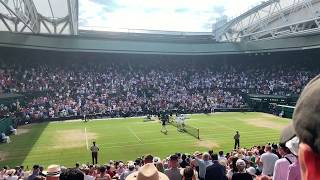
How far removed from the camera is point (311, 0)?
46.3 metres

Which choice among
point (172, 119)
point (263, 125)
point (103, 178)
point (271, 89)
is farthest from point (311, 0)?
point (103, 178)

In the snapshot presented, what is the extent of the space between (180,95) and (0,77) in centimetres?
2305

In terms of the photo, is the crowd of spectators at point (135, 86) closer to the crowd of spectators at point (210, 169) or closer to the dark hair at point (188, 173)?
the crowd of spectators at point (210, 169)

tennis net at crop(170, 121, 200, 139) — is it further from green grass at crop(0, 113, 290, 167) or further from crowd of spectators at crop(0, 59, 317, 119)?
crowd of spectators at crop(0, 59, 317, 119)

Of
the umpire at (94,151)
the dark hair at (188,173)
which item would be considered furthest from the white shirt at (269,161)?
the umpire at (94,151)

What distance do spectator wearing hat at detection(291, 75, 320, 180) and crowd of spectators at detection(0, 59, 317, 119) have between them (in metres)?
39.3

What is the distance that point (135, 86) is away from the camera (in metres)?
55.2

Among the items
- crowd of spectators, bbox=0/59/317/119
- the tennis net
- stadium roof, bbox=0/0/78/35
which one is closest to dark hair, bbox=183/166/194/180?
the tennis net

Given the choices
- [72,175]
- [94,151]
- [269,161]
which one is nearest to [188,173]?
[72,175]

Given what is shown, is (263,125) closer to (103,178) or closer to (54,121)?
(54,121)

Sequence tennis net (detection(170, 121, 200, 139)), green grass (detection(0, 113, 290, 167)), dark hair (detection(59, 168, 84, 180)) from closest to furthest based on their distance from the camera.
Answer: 1. dark hair (detection(59, 168, 84, 180))
2. green grass (detection(0, 113, 290, 167))
3. tennis net (detection(170, 121, 200, 139))

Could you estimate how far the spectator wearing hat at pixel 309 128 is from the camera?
1.29 m

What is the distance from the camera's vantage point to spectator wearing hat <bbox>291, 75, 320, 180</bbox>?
4.24 ft

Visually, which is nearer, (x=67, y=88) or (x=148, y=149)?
(x=148, y=149)
